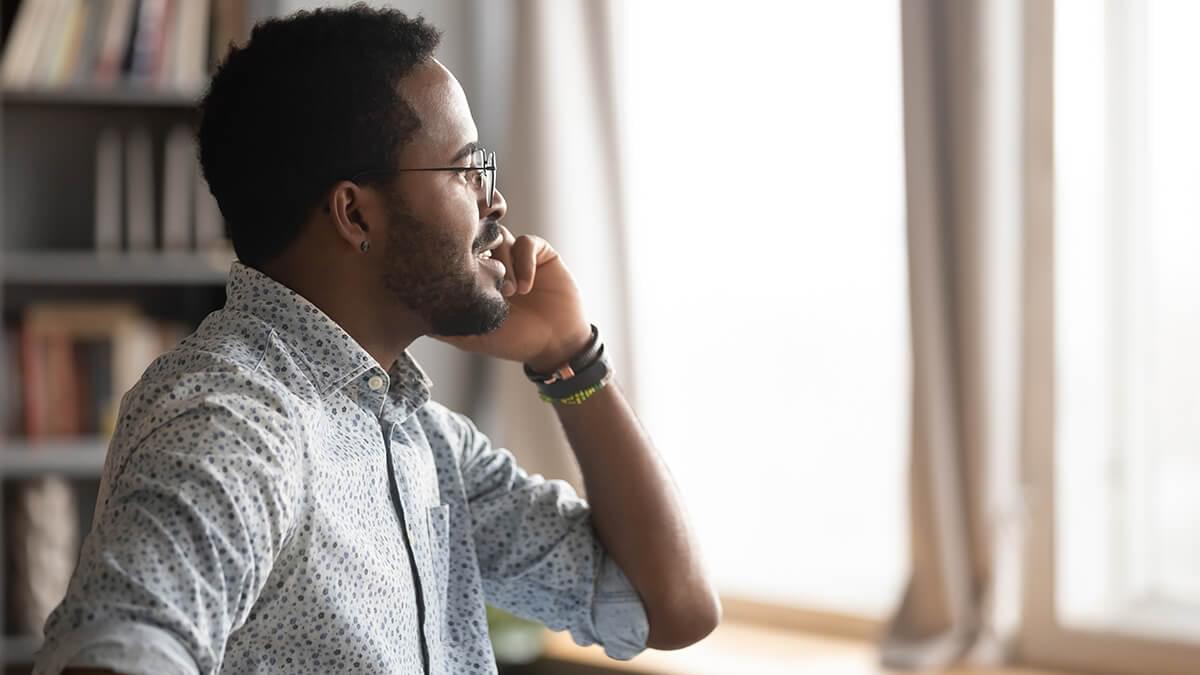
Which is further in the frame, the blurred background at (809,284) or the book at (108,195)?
the book at (108,195)

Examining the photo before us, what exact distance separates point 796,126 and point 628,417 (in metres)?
1.25

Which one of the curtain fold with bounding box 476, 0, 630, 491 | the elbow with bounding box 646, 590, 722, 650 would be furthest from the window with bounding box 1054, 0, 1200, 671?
the elbow with bounding box 646, 590, 722, 650

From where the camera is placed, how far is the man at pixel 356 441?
0.90 meters

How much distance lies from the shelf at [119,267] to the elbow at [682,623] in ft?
5.34

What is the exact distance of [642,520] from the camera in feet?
4.69

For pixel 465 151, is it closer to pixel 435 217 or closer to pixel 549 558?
pixel 435 217

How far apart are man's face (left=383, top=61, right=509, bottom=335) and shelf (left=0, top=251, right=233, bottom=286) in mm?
1616

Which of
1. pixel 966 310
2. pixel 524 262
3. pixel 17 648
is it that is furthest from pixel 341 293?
pixel 17 648

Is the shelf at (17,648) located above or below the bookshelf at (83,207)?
below

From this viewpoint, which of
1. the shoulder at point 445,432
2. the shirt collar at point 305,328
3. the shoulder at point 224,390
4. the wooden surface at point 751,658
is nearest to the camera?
the shoulder at point 224,390

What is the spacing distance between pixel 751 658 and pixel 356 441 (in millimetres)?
1437

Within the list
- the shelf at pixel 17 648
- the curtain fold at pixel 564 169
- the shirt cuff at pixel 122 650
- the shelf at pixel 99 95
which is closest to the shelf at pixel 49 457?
the shelf at pixel 17 648

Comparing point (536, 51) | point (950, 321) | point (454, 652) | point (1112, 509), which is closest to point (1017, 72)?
point (950, 321)

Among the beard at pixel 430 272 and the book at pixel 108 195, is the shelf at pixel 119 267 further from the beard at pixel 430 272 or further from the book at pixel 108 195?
the beard at pixel 430 272
